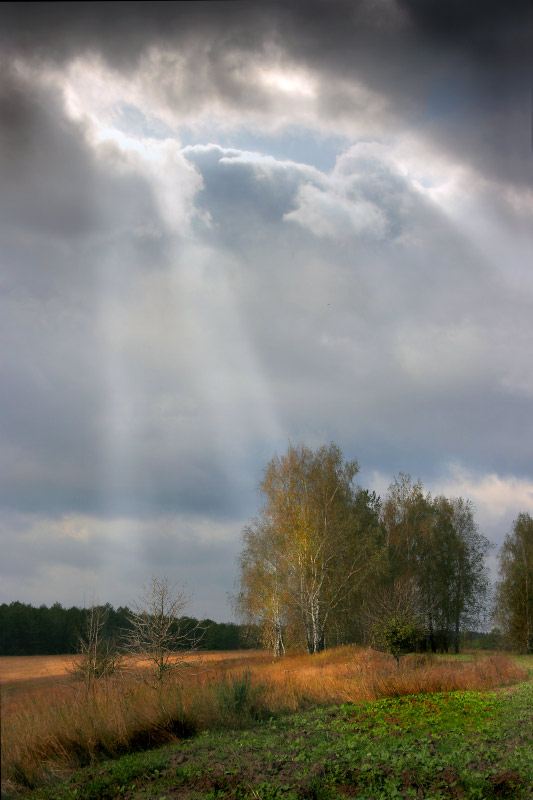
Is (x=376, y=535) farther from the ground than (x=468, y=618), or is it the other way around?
(x=376, y=535)

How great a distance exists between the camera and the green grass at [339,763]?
299 inches

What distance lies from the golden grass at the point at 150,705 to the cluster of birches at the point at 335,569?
29.8 feet

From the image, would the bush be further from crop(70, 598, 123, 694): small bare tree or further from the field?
crop(70, 598, 123, 694): small bare tree

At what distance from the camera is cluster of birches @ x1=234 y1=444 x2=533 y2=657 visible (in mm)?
31047

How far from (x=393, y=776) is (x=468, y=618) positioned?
37.0m

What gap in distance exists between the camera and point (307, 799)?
737 cm

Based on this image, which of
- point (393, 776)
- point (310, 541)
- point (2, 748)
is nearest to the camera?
point (2, 748)

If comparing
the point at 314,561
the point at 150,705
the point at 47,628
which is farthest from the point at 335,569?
the point at 150,705

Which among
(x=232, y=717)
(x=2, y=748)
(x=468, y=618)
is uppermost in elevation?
(x=2, y=748)

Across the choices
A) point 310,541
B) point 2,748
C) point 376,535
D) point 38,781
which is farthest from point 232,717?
point 376,535

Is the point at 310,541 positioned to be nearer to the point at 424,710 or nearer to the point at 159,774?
the point at 424,710

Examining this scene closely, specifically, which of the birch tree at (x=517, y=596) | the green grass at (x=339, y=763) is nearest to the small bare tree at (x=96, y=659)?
the green grass at (x=339, y=763)

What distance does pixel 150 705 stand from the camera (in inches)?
440

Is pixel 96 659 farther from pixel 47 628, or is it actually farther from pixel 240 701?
pixel 47 628
